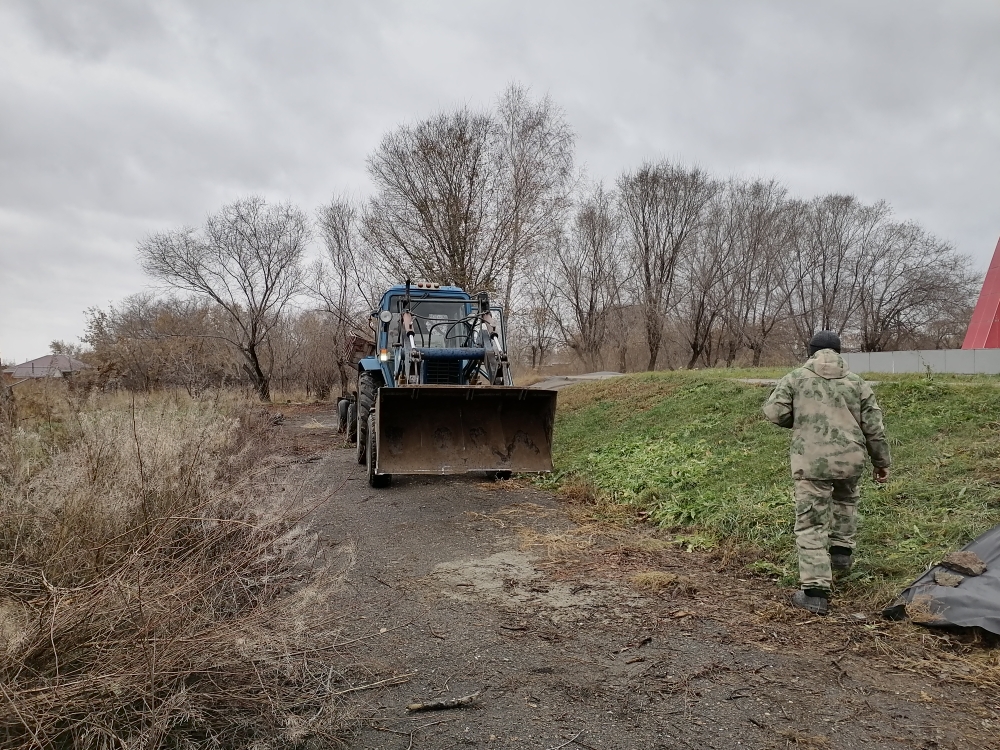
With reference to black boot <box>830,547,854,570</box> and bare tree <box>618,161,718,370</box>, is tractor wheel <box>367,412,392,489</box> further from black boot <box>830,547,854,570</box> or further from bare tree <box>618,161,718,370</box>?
bare tree <box>618,161,718,370</box>

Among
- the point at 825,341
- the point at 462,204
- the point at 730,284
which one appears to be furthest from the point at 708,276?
the point at 825,341

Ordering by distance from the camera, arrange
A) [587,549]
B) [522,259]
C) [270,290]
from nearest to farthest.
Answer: [587,549]
[522,259]
[270,290]

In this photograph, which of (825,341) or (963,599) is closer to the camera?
(963,599)

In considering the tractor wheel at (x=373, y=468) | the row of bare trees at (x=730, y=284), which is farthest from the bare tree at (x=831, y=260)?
the tractor wheel at (x=373, y=468)

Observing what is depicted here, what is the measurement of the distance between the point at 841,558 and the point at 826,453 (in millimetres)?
764

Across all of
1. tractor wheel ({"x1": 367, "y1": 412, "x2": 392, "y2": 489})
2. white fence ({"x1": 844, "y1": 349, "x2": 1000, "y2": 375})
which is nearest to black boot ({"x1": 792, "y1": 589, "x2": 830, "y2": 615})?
tractor wheel ({"x1": 367, "y1": 412, "x2": 392, "y2": 489})

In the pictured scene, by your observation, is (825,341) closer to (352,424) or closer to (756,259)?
(352,424)

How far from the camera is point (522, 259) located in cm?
2391

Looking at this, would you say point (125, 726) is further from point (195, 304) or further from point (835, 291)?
point (835, 291)

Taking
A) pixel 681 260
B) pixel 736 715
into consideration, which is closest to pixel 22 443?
pixel 736 715

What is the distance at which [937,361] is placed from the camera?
13.8 m

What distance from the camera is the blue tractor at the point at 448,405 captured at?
800 centimetres

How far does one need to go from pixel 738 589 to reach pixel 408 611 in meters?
2.26

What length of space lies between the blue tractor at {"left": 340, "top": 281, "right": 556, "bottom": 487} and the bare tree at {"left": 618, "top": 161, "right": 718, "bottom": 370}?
23.9 metres
